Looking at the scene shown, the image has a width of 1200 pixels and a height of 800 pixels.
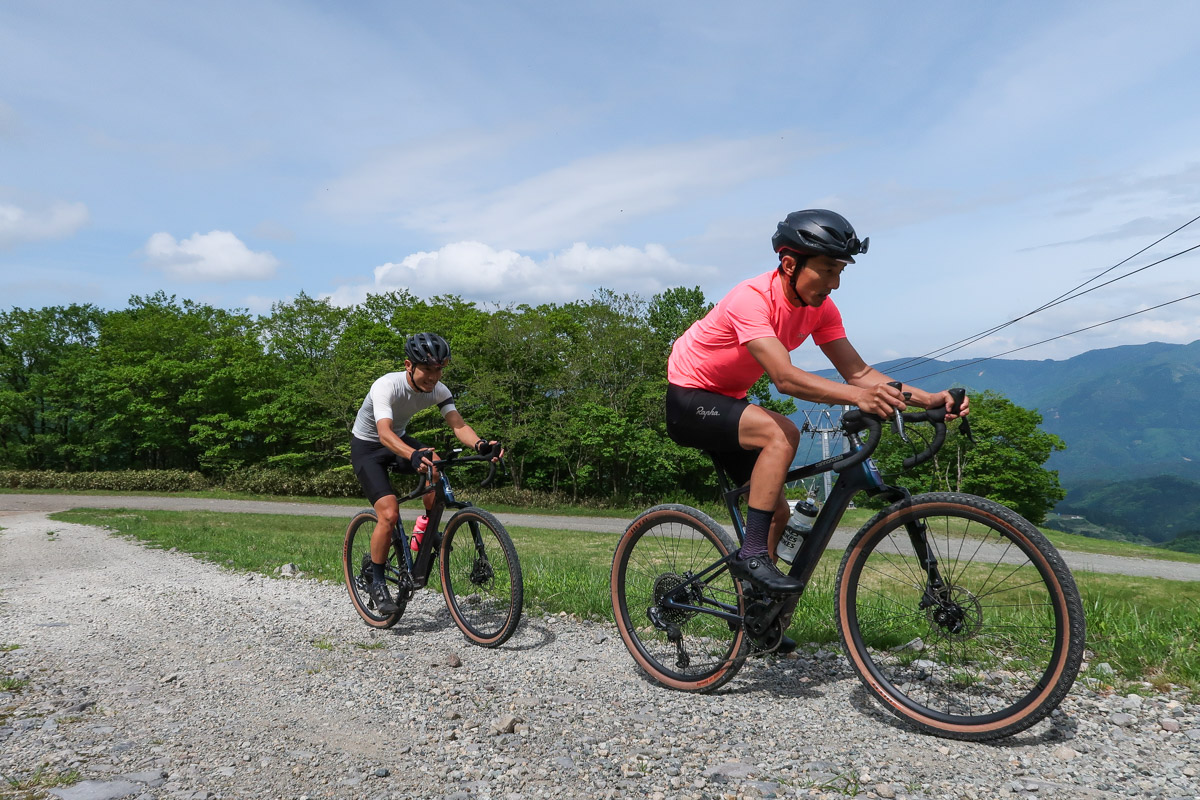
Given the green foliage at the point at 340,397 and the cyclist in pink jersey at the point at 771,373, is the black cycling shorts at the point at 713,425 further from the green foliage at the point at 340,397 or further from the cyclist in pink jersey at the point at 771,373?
the green foliage at the point at 340,397

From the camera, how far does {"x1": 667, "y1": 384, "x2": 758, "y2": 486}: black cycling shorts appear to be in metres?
3.58

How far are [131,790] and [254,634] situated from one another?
2742 millimetres

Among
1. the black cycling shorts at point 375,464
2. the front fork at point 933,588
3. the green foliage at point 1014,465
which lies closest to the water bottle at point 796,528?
the front fork at point 933,588

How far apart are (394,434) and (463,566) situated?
1.11 meters

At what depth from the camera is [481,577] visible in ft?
16.8

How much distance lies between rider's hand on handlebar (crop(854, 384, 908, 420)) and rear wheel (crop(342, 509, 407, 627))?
3796 mm

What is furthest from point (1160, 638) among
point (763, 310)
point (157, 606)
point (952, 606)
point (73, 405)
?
point (73, 405)

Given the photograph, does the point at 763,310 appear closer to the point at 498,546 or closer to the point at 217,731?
the point at 498,546

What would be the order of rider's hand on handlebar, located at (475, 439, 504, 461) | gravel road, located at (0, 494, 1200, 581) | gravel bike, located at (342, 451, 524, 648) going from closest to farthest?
gravel bike, located at (342, 451, 524, 648) → rider's hand on handlebar, located at (475, 439, 504, 461) → gravel road, located at (0, 494, 1200, 581)

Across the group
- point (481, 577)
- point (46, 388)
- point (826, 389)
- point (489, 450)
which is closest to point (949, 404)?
point (826, 389)

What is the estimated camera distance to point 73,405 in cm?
4659

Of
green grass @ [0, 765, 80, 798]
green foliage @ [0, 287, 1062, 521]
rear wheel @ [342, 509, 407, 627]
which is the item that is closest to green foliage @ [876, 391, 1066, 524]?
green foliage @ [0, 287, 1062, 521]

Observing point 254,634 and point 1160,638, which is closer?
point 1160,638

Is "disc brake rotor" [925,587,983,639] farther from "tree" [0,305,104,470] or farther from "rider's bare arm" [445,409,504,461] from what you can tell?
"tree" [0,305,104,470]
